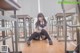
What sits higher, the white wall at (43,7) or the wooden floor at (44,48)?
the white wall at (43,7)

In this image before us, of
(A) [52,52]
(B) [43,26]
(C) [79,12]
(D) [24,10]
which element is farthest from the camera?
(D) [24,10]

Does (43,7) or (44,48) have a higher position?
(43,7)

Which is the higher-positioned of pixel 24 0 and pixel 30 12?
pixel 24 0

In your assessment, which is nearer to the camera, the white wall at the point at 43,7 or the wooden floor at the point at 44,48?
the wooden floor at the point at 44,48

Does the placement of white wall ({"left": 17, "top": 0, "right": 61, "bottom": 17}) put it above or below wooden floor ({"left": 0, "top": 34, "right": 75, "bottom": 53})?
above

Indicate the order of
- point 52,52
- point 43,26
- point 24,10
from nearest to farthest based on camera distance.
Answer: point 52,52 → point 43,26 → point 24,10

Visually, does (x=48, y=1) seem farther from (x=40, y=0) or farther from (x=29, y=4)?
(x=29, y=4)

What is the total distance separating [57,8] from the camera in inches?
318

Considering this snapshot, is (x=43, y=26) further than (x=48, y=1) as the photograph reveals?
No

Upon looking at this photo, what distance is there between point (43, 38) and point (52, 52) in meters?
2.06

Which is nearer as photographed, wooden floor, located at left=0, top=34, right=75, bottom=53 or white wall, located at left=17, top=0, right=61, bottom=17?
wooden floor, located at left=0, top=34, right=75, bottom=53

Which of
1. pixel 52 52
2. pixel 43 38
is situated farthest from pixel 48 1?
pixel 52 52

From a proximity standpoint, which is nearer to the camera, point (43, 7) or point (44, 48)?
point (44, 48)

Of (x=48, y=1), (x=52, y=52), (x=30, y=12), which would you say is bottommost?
(x=52, y=52)
